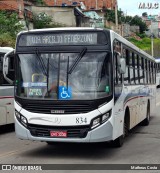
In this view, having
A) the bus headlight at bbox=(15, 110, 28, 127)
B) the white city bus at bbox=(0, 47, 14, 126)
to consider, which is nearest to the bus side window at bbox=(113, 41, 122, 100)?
the bus headlight at bbox=(15, 110, 28, 127)

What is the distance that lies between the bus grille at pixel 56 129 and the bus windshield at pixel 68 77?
639 millimetres

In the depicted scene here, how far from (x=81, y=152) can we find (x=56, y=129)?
1325 mm

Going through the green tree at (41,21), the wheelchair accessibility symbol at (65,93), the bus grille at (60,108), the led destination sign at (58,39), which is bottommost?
the green tree at (41,21)

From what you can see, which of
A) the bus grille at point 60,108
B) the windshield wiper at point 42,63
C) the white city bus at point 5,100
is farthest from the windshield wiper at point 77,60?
the white city bus at point 5,100

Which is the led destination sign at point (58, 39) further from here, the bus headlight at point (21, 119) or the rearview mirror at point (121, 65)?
the bus headlight at point (21, 119)

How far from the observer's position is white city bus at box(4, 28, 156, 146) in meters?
9.77

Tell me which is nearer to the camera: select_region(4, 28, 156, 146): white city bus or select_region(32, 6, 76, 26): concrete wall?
select_region(4, 28, 156, 146): white city bus

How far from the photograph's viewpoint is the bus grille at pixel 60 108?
974 cm

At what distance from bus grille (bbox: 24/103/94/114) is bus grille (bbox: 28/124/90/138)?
0.33m

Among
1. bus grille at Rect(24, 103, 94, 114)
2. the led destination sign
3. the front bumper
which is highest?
the led destination sign

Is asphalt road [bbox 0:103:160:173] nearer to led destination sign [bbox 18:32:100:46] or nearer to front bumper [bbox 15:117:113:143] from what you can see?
front bumper [bbox 15:117:113:143]

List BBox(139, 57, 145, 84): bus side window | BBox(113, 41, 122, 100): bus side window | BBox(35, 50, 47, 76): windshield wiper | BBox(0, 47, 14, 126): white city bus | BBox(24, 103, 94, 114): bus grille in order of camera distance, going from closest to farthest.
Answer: BBox(24, 103, 94, 114): bus grille
BBox(35, 50, 47, 76): windshield wiper
BBox(113, 41, 122, 100): bus side window
BBox(0, 47, 14, 126): white city bus
BBox(139, 57, 145, 84): bus side window

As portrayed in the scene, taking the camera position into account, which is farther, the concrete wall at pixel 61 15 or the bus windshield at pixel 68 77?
the concrete wall at pixel 61 15

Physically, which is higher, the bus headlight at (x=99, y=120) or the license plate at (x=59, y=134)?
the bus headlight at (x=99, y=120)
